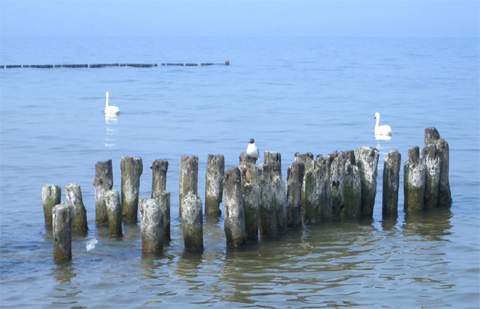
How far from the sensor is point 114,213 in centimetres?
1531

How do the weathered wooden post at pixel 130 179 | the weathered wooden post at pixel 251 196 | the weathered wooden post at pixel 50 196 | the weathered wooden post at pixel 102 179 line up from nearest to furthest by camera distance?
1. the weathered wooden post at pixel 251 196
2. the weathered wooden post at pixel 50 196
3. the weathered wooden post at pixel 102 179
4. the weathered wooden post at pixel 130 179

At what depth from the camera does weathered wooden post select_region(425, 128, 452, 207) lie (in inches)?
685

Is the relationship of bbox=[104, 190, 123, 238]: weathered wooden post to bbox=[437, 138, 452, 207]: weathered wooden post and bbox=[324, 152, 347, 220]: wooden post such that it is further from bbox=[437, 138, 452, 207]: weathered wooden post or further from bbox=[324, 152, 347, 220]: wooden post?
bbox=[437, 138, 452, 207]: weathered wooden post

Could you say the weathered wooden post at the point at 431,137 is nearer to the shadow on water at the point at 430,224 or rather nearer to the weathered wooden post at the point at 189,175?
the shadow on water at the point at 430,224

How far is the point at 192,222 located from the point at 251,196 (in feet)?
3.57

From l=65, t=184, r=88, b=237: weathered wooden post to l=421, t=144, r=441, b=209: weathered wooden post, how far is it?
19.3 ft

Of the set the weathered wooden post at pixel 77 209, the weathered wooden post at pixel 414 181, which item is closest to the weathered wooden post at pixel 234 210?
the weathered wooden post at pixel 77 209

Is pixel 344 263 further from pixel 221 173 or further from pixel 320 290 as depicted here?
pixel 221 173

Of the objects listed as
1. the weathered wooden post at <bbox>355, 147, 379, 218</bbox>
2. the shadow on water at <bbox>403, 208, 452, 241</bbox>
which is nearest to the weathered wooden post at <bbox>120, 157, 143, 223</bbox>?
the weathered wooden post at <bbox>355, 147, 379, 218</bbox>

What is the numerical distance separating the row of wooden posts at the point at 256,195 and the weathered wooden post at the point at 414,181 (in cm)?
2

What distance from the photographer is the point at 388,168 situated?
16.8m

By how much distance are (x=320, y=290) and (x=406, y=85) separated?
4672 centimetres

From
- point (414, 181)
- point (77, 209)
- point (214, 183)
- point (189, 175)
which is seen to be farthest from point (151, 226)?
point (414, 181)

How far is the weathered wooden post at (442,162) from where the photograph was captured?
1741cm
